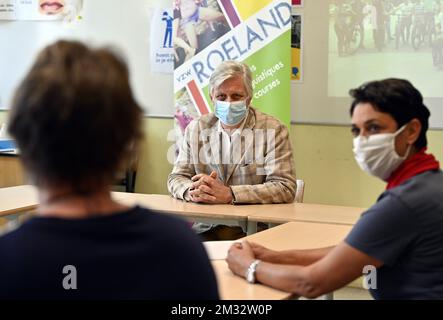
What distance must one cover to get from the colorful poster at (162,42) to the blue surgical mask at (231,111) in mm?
1683

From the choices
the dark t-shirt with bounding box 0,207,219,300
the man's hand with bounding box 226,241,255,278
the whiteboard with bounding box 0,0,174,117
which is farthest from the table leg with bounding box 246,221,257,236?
the whiteboard with bounding box 0,0,174,117

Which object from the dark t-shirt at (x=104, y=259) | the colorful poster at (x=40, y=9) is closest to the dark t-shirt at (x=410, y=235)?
the dark t-shirt at (x=104, y=259)

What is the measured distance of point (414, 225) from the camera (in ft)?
5.67

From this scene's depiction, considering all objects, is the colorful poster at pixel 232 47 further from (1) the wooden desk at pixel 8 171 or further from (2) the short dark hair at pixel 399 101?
(2) the short dark hair at pixel 399 101

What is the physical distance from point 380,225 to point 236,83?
1920 mm

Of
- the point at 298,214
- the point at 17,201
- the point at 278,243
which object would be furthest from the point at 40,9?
the point at 278,243

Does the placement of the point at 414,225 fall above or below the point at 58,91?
below

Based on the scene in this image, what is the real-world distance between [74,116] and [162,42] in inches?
164

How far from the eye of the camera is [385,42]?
4.50 metres

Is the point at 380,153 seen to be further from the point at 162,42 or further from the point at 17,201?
the point at 162,42

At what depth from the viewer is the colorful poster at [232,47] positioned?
14.7 feet

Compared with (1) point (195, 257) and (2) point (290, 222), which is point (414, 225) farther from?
(2) point (290, 222)

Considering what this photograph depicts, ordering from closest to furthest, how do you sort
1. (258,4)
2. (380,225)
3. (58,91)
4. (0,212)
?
(58,91) < (380,225) < (0,212) < (258,4)

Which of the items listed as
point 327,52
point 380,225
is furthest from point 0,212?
point 327,52
